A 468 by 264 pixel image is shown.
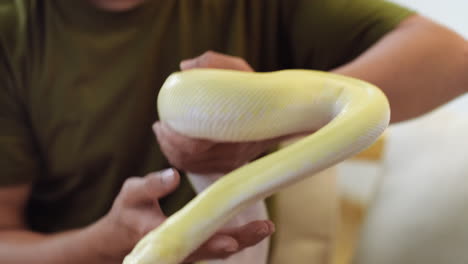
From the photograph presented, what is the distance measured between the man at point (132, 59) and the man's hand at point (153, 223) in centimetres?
10

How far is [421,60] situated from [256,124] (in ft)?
0.79

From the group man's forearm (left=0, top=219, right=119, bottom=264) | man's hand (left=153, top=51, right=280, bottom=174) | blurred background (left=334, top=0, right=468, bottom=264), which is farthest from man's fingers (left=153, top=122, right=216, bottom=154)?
blurred background (left=334, top=0, right=468, bottom=264)

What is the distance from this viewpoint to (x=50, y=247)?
1.61 ft

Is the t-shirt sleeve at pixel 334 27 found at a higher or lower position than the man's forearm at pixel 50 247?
higher

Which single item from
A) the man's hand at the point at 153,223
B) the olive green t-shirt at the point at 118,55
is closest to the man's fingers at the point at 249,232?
the man's hand at the point at 153,223

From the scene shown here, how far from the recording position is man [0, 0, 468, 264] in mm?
464

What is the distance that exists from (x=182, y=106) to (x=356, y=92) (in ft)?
0.33

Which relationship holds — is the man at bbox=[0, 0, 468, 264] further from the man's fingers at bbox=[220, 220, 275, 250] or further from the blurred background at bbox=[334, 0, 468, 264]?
the man's fingers at bbox=[220, 220, 275, 250]

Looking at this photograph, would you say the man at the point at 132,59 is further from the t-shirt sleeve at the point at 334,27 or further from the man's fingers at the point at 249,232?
the man's fingers at the point at 249,232

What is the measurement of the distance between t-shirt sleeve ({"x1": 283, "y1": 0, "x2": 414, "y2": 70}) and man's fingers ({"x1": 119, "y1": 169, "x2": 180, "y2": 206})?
0.21 meters

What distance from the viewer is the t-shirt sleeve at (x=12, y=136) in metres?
0.47

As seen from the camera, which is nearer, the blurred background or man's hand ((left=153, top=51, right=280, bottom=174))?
man's hand ((left=153, top=51, right=280, bottom=174))

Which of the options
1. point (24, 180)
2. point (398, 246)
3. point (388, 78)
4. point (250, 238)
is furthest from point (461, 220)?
point (24, 180)

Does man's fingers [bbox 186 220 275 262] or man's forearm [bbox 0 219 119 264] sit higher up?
man's fingers [bbox 186 220 275 262]
